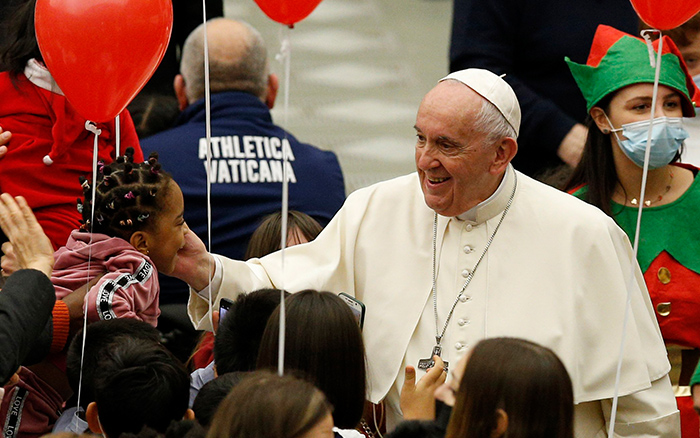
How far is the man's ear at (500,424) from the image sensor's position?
2.39 m

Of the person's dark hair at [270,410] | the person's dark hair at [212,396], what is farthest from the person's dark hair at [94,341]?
the person's dark hair at [270,410]

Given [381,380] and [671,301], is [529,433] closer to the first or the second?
[381,380]

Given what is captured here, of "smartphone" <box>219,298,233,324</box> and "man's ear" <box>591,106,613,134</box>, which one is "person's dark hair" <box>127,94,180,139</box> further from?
"man's ear" <box>591,106,613,134</box>

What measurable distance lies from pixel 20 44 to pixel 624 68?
2047 mm

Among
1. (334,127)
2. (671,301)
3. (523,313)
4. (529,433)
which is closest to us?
(529,433)

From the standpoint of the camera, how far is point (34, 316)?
287 centimetres

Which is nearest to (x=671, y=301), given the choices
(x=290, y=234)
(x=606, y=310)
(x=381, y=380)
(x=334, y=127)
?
(x=606, y=310)

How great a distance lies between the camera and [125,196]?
135 inches

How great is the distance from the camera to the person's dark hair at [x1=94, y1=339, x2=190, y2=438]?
282cm

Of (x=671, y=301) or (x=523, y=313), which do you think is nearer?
(x=523, y=313)

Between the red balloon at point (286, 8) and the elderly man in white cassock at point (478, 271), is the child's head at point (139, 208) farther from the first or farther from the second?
the red balloon at point (286, 8)

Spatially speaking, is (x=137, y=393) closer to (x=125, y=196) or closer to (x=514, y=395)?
(x=125, y=196)

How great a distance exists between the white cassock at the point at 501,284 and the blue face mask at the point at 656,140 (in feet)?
1.31

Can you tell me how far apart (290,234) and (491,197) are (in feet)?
3.00
